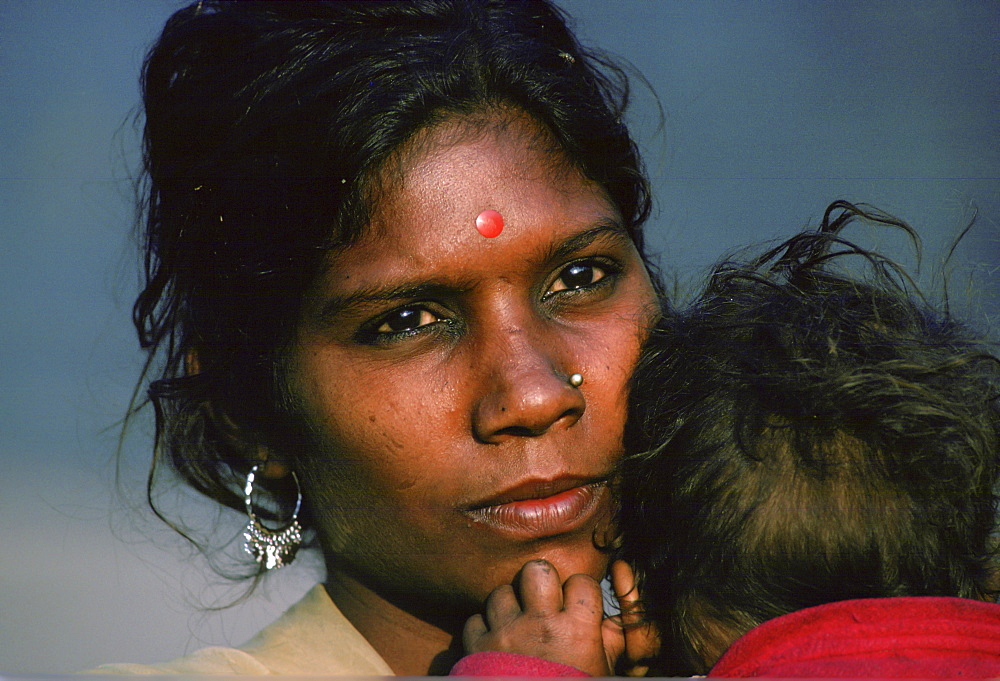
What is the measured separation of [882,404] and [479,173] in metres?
0.73

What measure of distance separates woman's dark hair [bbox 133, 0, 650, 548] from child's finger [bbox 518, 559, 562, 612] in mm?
512

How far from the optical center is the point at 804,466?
1558 mm

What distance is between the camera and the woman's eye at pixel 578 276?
180 centimetres

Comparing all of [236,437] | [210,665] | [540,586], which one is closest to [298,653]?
[210,665]

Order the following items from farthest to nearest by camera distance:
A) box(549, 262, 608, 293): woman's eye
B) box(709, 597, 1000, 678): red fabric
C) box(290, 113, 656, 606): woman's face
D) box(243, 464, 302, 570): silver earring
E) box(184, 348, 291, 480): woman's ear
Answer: box(243, 464, 302, 570): silver earring < box(184, 348, 291, 480): woman's ear < box(549, 262, 608, 293): woman's eye < box(290, 113, 656, 606): woman's face < box(709, 597, 1000, 678): red fabric

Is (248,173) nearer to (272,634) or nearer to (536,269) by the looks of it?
(536,269)

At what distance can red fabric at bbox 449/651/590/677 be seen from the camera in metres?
1.45

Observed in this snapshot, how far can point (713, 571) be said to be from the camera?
158 cm

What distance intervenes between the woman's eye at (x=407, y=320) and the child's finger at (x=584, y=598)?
490mm

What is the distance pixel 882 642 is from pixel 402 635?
2.94 feet

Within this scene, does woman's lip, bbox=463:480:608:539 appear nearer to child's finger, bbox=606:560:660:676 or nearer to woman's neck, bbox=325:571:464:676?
child's finger, bbox=606:560:660:676

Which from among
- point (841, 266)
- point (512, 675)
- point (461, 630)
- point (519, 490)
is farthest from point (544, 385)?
point (841, 266)

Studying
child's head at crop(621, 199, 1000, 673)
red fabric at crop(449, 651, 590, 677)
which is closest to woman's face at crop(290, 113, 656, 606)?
child's head at crop(621, 199, 1000, 673)

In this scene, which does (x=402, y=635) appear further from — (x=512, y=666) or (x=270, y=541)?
(x=512, y=666)
